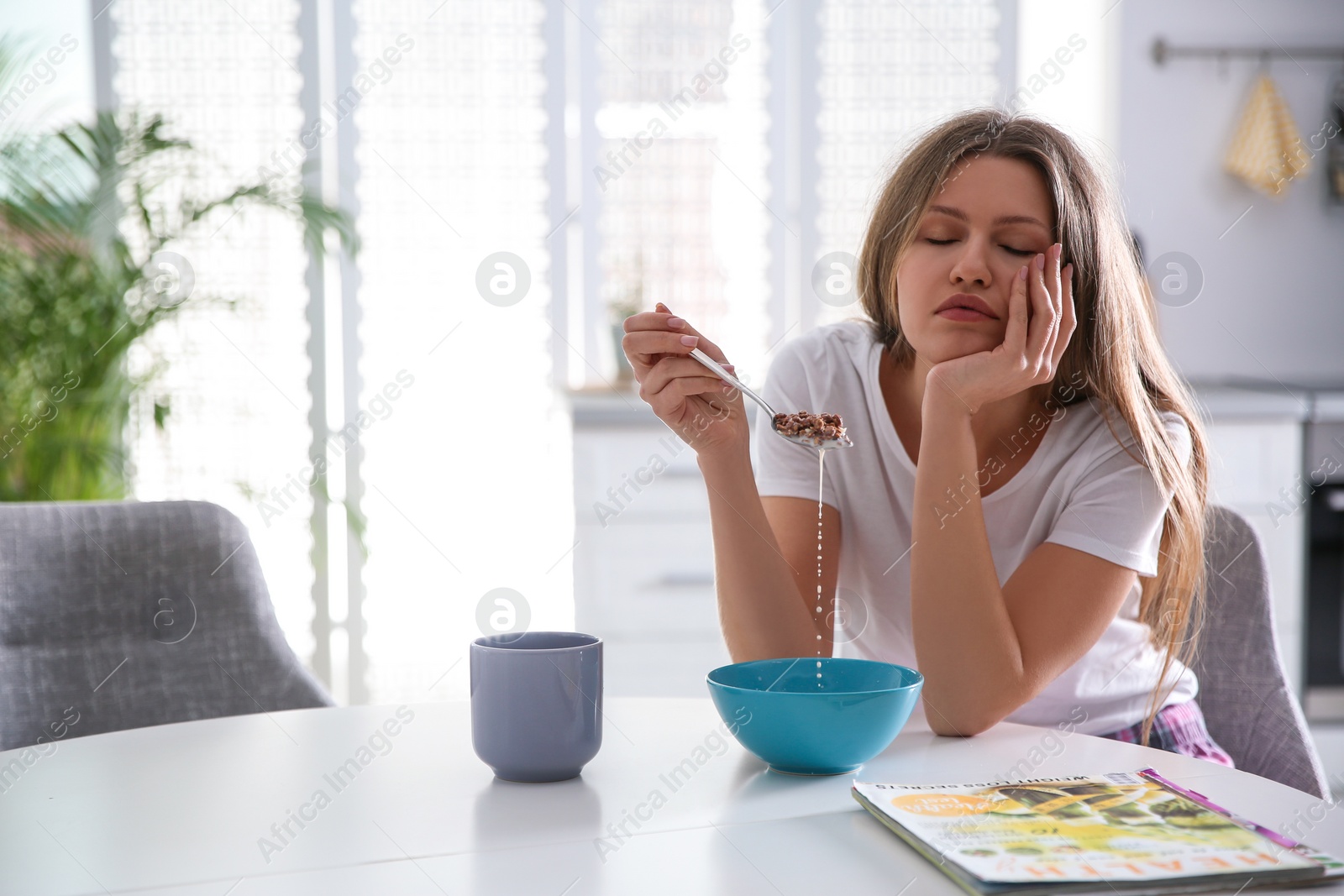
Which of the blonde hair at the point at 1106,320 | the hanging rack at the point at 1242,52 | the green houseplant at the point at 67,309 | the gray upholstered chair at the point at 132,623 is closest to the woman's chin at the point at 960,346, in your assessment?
the blonde hair at the point at 1106,320

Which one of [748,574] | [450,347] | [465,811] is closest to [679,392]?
[748,574]

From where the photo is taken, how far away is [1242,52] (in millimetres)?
2859

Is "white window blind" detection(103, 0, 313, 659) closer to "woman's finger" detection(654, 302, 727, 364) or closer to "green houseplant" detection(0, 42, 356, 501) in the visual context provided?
"green houseplant" detection(0, 42, 356, 501)

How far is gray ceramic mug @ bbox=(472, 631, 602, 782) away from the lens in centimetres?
80

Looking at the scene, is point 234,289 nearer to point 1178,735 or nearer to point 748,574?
point 748,574

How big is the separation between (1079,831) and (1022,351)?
1.89 ft

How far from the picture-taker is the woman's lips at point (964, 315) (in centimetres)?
118

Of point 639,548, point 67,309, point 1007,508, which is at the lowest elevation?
point 639,548

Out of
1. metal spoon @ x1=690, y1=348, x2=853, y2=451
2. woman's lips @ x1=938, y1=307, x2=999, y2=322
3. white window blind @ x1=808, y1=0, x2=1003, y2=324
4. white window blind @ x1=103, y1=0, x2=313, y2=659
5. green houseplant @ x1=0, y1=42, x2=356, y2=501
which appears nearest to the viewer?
metal spoon @ x1=690, y1=348, x2=853, y2=451

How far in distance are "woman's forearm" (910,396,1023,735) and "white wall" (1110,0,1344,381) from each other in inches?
78.8

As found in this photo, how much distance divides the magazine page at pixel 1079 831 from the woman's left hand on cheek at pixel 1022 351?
0.46 m

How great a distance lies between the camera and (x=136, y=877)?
0.64 m

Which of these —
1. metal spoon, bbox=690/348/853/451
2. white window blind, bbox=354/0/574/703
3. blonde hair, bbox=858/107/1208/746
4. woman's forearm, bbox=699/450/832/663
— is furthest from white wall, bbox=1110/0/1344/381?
woman's forearm, bbox=699/450/832/663

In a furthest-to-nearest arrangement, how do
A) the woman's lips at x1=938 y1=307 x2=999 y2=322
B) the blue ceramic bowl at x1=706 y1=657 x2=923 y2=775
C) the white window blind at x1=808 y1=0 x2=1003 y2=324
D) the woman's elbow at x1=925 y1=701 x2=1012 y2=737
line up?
1. the white window blind at x1=808 y1=0 x2=1003 y2=324
2. the woman's lips at x1=938 y1=307 x2=999 y2=322
3. the woman's elbow at x1=925 y1=701 x2=1012 y2=737
4. the blue ceramic bowl at x1=706 y1=657 x2=923 y2=775
